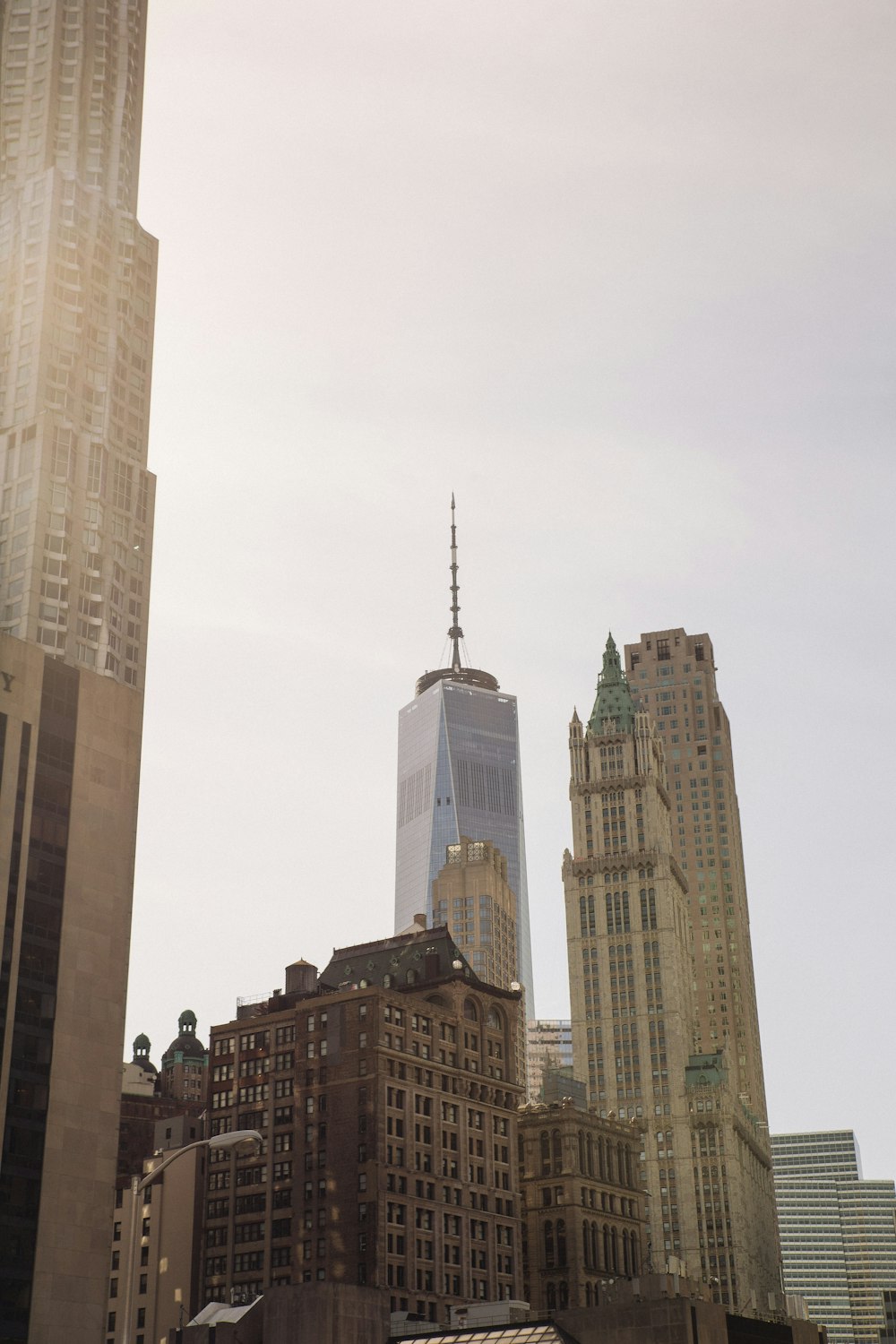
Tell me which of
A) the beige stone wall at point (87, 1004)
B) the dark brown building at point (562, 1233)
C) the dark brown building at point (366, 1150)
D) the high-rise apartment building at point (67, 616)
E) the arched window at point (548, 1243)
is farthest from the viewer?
the arched window at point (548, 1243)

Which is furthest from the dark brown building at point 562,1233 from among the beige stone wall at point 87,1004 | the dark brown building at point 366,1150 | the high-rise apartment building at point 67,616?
the high-rise apartment building at point 67,616

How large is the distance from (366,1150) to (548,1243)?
40.1 metres

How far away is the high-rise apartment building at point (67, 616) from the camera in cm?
12094

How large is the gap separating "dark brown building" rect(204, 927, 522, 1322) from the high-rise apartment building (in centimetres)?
4528

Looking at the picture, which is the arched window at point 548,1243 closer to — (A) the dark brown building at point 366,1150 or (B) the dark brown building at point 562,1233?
(B) the dark brown building at point 562,1233

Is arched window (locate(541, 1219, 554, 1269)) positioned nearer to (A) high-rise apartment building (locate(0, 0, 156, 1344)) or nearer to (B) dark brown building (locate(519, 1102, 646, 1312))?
(B) dark brown building (locate(519, 1102, 646, 1312))

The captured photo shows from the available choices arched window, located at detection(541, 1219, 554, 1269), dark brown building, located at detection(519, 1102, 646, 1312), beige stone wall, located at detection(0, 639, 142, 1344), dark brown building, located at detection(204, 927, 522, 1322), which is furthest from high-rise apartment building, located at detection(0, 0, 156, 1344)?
arched window, located at detection(541, 1219, 554, 1269)

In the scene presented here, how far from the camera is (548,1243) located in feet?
639

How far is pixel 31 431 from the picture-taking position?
153 meters

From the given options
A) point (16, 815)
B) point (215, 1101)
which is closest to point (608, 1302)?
point (16, 815)

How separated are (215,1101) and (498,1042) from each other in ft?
116

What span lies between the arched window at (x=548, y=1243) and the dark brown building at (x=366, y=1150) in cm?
1319

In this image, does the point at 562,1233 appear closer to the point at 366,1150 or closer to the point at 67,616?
the point at 366,1150

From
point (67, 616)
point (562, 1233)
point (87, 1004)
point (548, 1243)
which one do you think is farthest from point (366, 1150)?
point (67, 616)
